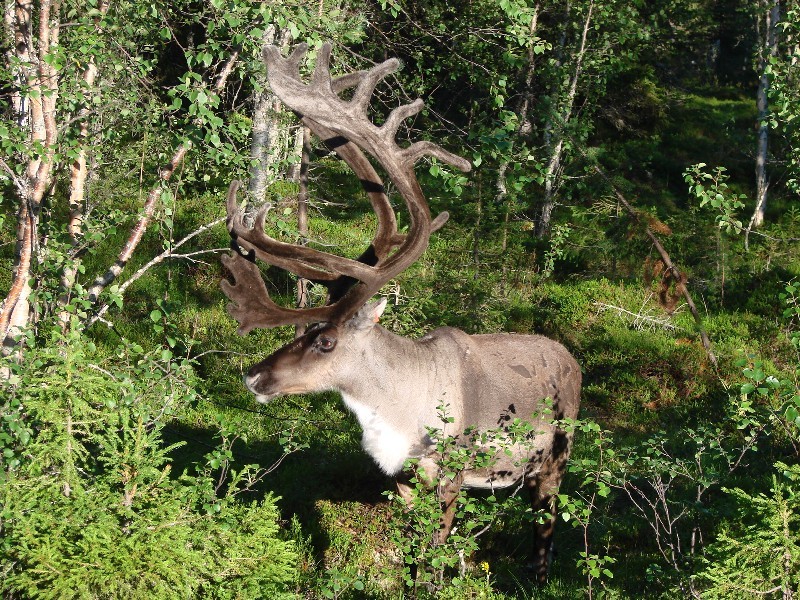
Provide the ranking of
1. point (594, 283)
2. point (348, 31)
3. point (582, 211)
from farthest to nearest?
1. point (582, 211)
2. point (594, 283)
3. point (348, 31)

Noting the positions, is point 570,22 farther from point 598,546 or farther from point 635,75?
point 598,546

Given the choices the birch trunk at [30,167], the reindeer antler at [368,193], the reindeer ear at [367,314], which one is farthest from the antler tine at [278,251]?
the birch trunk at [30,167]

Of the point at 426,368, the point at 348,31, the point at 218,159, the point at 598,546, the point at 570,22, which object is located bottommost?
the point at 598,546

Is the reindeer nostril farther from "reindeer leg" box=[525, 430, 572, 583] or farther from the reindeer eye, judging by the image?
"reindeer leg" box=[525, 430, 572, 583]

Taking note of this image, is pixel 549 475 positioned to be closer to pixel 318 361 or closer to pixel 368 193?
pixel 318 361

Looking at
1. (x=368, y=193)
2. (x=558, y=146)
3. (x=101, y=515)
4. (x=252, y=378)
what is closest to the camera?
(x=101, y=515)

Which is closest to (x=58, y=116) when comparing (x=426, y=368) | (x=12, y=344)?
(x=12, y=344)

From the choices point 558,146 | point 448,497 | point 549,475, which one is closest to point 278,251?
point 448,497

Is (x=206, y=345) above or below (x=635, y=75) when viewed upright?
below

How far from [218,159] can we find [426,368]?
2.12 meters

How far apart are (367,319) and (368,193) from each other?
2.95 feet

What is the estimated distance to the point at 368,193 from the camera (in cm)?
605

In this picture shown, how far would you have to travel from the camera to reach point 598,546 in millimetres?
6820

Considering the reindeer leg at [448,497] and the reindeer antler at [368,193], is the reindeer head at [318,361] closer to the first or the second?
the reindeer antler at [368,193]
